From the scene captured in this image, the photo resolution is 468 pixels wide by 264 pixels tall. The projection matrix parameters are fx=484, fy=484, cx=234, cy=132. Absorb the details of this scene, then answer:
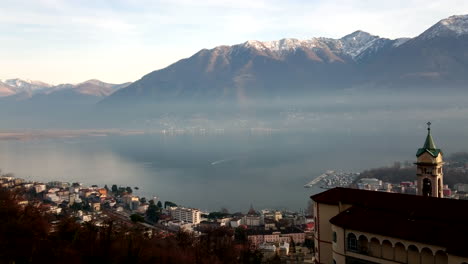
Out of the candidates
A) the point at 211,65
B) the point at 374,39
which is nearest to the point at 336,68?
the point at 374,39

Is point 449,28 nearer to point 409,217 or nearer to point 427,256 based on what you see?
→ point 409,217

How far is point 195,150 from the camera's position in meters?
79.2

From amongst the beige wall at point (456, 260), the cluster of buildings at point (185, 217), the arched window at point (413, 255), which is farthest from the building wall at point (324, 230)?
the cluster of buildings at point (185, 217)

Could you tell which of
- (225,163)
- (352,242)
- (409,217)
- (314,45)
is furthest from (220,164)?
(314,45)

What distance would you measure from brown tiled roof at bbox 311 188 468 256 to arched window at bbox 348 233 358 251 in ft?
0.81

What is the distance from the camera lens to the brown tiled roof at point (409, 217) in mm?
8789

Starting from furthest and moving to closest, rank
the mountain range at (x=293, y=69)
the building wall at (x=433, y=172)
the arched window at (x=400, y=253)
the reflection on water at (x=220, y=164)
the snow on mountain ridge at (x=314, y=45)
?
the snow on mountain ridge at (x=314, y=45) < the mountain range at (x=293, y=69) < the reflection on water at (x=220, y=164) < the building wall at (x=433, y=172) < the arched window at (x=400, y=253)

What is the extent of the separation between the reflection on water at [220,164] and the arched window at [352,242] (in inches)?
910

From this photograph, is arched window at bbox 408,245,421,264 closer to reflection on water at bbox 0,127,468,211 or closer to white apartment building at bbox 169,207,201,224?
white apartment building at bbox 169,207,201,224

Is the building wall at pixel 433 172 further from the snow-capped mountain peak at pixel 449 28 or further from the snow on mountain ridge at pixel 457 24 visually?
the snow on mountain ridge at pixel 457 24

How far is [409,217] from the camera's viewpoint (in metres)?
9.60

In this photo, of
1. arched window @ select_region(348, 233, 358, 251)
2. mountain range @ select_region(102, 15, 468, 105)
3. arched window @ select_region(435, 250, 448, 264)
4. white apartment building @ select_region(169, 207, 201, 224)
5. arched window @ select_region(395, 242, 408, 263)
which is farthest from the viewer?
mountain range @ select_region(102, 15, 468, 105)

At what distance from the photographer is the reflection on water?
130 ft

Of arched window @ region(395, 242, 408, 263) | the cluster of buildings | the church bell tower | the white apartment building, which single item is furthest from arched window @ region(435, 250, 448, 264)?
the white apartment building
